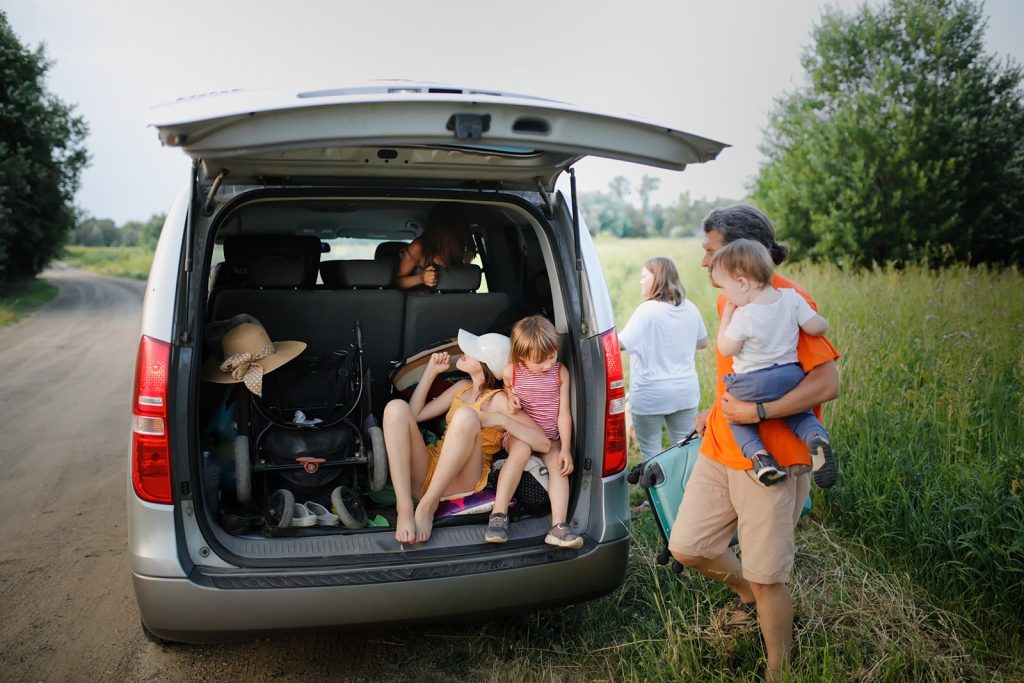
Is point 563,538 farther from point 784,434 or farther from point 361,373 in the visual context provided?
point 361,373

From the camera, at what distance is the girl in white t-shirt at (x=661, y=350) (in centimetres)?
463

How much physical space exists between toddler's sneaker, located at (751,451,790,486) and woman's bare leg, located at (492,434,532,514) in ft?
3.10

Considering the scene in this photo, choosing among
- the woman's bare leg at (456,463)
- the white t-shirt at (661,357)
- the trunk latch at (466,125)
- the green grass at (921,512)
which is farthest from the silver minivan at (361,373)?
the white t-shirt at (661,357)

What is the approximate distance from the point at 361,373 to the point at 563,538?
1.30m

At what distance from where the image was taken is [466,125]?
235cm

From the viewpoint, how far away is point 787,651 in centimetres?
274

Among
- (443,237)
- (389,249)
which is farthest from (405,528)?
(389,249)

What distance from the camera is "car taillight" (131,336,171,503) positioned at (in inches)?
102

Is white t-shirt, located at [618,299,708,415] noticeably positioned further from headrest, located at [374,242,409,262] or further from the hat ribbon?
the hat ribbon

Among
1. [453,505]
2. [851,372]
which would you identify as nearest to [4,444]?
[453,505]

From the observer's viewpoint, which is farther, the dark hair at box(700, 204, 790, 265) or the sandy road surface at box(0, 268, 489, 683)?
the sandy road surface at box(0, 268, 489, 683)

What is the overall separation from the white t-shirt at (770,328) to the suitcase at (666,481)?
731mm

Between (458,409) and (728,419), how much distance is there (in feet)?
3.75

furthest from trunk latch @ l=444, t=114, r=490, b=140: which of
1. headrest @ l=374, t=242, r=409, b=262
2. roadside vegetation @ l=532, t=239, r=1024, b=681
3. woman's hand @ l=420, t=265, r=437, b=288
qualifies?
headrest @ l=374, t=242, r=409, b=262
